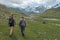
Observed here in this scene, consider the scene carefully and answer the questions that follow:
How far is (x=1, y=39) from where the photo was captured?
2948cm

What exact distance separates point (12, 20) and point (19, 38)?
287 centimetres

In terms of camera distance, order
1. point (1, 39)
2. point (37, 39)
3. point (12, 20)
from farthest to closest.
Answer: point (37, 39)
point (12, 20)
point (1, 39)

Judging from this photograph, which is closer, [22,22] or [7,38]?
[7,38]

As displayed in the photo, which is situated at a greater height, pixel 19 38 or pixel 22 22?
pixel 22 22

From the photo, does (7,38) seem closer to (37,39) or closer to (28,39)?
(28,39)

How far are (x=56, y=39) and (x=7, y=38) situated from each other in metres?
9.02

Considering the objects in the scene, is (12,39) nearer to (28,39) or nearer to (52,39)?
(28,39)

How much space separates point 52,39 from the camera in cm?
3522

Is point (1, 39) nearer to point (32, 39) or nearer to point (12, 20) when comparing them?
point (12, 20)

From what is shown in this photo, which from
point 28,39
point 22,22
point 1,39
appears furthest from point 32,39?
point 1,39

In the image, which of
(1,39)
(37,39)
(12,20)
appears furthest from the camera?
(37,39)

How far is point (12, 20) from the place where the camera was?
3167 centimetres

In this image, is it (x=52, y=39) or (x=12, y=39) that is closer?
(x=12, y=39)

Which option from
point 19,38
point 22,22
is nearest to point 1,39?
point 19,38
